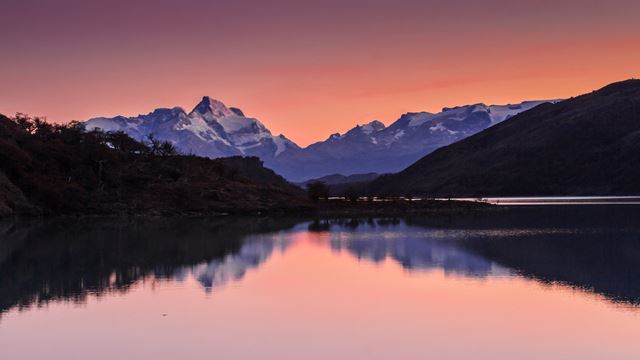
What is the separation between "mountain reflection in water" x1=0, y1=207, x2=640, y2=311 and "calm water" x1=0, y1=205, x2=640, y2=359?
0.51ft

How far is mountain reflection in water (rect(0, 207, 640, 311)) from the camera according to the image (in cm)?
3631

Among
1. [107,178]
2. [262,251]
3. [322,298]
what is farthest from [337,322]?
[107,178]

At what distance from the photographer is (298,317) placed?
27953mm

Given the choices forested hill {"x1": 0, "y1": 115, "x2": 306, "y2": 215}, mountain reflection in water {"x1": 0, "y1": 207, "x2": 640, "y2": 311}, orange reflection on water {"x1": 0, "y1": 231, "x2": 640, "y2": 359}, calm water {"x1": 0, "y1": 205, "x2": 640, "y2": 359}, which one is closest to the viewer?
orange reflection on water {"x1": 0, "y1": 231, "x2": 640, "y2": 359}

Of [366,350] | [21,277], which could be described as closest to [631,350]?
[366,350]

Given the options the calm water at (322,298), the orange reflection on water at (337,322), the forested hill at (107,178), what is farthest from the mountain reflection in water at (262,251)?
the forested hill at (107,178)

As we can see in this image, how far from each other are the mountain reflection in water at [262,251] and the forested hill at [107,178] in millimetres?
15872

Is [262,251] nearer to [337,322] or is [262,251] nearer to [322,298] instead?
[322,298]

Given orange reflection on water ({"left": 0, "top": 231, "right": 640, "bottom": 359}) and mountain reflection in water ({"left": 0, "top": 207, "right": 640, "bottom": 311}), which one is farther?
mountain reflection in water ({"left": 0, "top": 207, "right": 640, "bottom": 311})

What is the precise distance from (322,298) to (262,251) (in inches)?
811

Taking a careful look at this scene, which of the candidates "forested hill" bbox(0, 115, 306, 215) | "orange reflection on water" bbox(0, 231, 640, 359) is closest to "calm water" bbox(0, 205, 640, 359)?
"orange reflection on water" bbox(0, 231, 640, 359)

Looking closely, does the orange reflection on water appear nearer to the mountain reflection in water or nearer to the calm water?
the calm water

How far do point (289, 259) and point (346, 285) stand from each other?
1190 cm

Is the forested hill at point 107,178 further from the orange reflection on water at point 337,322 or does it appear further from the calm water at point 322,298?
the orange reflection on water at point 337,322
